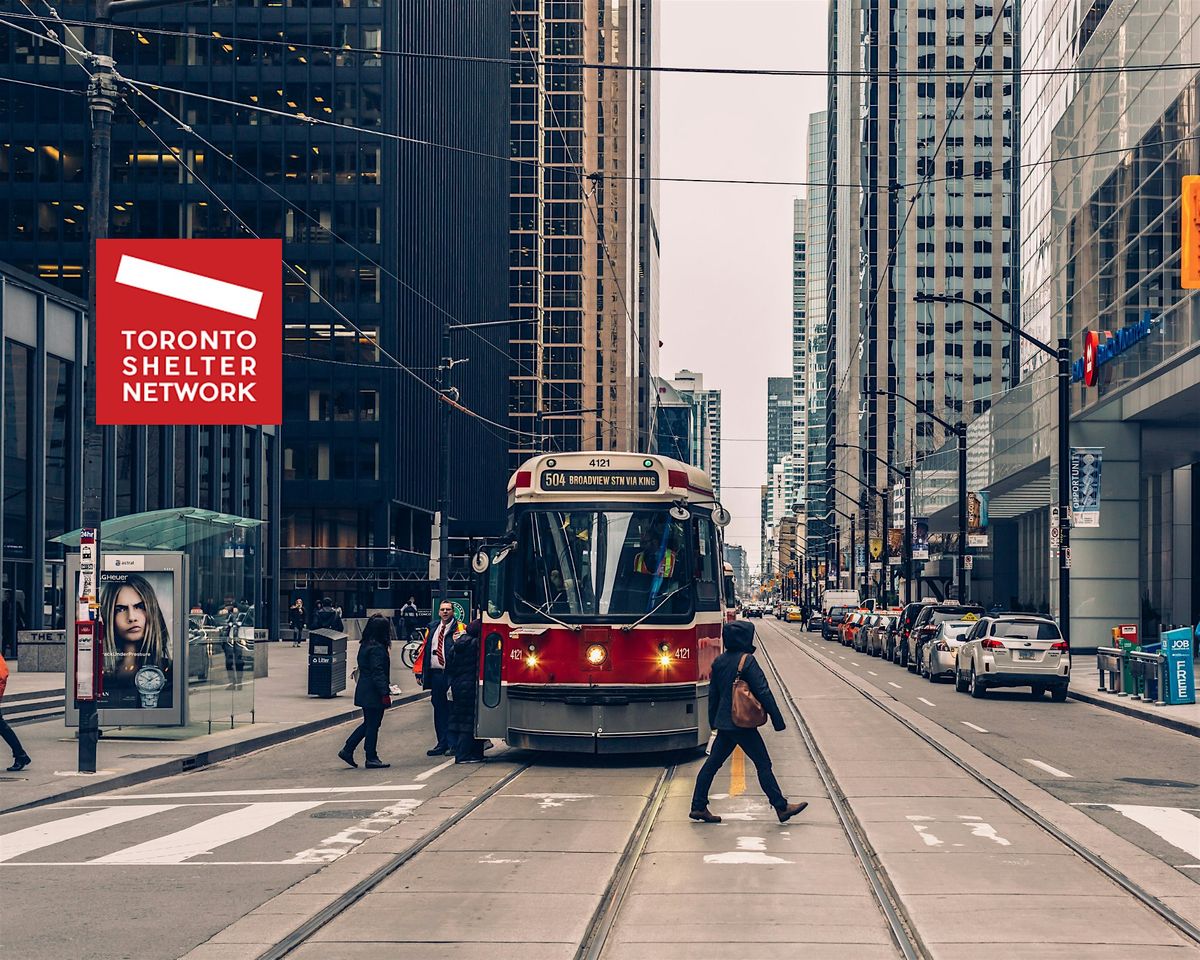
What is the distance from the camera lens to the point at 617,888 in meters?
10.2

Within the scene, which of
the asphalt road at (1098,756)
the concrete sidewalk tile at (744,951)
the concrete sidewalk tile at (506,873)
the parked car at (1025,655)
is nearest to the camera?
the concrete sidewalk tile at (744,951)

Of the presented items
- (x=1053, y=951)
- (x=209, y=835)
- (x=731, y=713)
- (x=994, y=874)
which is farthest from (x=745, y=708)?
(x=209, y=835)

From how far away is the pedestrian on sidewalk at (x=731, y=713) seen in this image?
12.6 meters

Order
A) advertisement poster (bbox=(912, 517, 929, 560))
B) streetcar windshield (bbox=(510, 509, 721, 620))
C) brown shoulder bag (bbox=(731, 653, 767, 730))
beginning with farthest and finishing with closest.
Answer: advertisement poster (bbox=(912, 517, 929, 560)) < streetcar windshield (bbox=(510, 509, 721, 620)) < brown shoulder bag (bbox=(731, 653, 767, 730))

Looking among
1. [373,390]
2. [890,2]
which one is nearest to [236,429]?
[373,390]

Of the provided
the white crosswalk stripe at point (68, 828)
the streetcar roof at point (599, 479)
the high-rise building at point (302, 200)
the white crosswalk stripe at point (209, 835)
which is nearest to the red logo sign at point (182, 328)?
the streetcar roof at point (599, 479)

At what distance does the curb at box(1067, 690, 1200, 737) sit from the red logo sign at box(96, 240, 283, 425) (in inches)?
568

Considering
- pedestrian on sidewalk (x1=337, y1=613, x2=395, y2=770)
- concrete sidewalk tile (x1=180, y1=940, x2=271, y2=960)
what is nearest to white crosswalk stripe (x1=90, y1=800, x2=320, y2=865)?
pedestrian on sidewalk (x1=337, y1=613, x2=395, y2=770)

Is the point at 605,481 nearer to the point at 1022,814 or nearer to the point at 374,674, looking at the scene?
the point at 374,674

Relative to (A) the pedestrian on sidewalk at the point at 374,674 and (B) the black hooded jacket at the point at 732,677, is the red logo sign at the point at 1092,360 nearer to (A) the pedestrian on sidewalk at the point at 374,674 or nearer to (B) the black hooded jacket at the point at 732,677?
(A) the pedestrian on sidewalk at the point at 374,674

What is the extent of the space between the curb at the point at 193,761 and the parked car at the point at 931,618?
734 inches

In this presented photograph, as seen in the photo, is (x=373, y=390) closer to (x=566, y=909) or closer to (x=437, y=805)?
(x=437, y=805)

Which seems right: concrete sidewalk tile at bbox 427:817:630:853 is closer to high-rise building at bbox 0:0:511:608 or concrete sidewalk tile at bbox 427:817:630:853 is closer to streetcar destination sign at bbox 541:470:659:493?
streetcar destination sign at bbox 541:470:659:493

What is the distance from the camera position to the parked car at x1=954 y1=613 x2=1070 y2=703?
30.4 m
